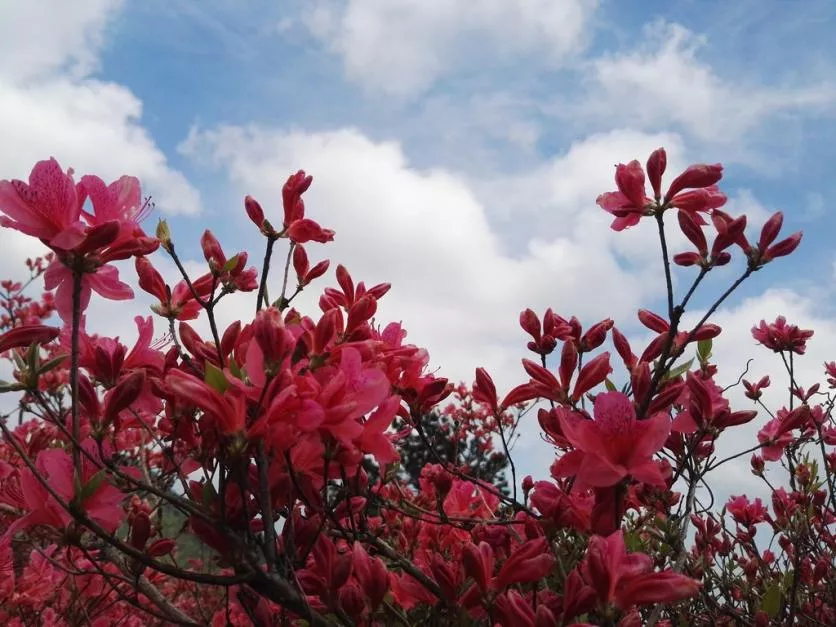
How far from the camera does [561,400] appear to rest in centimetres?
161

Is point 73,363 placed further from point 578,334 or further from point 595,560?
point 578,334

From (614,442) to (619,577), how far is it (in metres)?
0.24

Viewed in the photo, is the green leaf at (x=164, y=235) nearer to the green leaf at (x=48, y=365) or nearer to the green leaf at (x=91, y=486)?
the green leaf at (x=48, y=365)

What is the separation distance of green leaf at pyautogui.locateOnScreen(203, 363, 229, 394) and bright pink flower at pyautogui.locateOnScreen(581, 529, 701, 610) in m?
0.69

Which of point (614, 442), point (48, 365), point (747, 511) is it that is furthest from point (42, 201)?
point (747, 511)


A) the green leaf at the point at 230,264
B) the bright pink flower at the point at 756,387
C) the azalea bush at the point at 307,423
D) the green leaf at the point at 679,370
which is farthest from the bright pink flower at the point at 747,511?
the green leaf at the point at 230,264

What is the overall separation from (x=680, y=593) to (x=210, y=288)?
1.31m

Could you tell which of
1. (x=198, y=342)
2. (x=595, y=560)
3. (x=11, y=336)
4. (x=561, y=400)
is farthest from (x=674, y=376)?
(x=11, y=336)

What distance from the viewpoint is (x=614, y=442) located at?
4.18 ft

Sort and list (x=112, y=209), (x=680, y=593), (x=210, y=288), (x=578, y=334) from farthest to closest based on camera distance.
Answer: (x=578, y=334) < (x=210, y=288) < (x=112, y=209) < (x=680, y=593)

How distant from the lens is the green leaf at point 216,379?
3.67 feet

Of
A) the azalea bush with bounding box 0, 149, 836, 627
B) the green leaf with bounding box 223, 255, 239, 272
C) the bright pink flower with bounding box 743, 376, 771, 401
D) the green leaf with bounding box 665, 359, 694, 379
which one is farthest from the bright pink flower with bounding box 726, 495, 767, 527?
the green leaf with bounding box 223, 255, 239, 272

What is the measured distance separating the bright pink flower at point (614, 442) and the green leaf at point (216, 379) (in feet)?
2.08

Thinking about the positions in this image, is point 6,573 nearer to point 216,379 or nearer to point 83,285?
point 83,285
